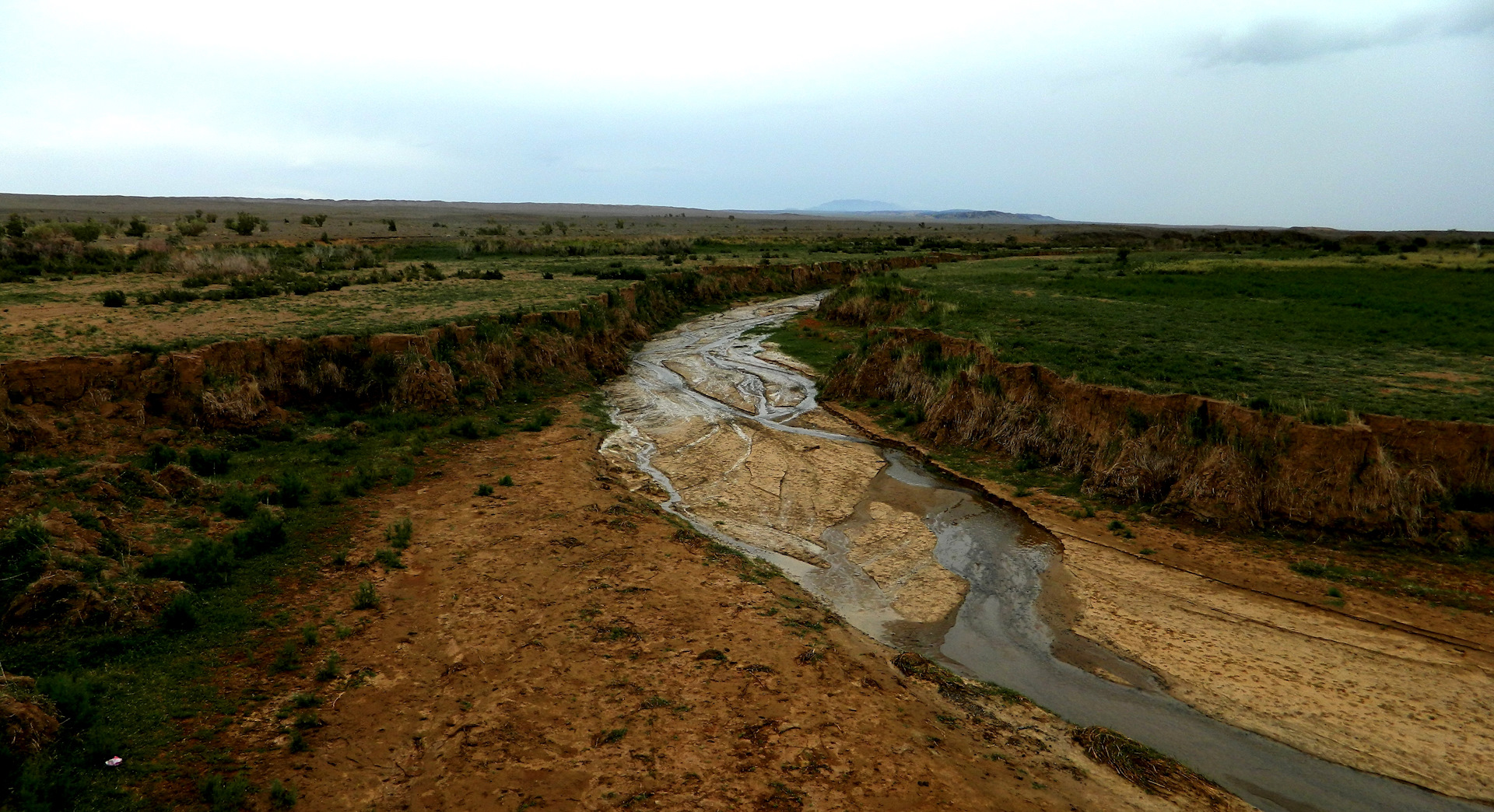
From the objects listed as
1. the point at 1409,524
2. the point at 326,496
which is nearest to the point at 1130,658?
the point at 1409,524

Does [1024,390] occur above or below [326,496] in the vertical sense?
above

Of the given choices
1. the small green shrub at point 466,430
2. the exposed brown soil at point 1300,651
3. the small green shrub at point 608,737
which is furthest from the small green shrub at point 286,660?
the exposed brown soil at point 1300,651

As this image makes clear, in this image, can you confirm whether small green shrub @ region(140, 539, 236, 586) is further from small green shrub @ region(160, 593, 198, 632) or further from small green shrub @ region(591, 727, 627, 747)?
small green shrub @ region(591, 727, 627, 747)

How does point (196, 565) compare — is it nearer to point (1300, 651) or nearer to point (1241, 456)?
point (1300, 651)

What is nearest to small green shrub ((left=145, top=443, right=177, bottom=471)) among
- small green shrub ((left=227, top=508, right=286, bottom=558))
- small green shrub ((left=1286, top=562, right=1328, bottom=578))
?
small green shrub ((left=227, top=508, right=286, bottom=558))

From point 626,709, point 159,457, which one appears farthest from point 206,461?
point 626,709

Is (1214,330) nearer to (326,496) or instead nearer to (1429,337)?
(1429,337)
